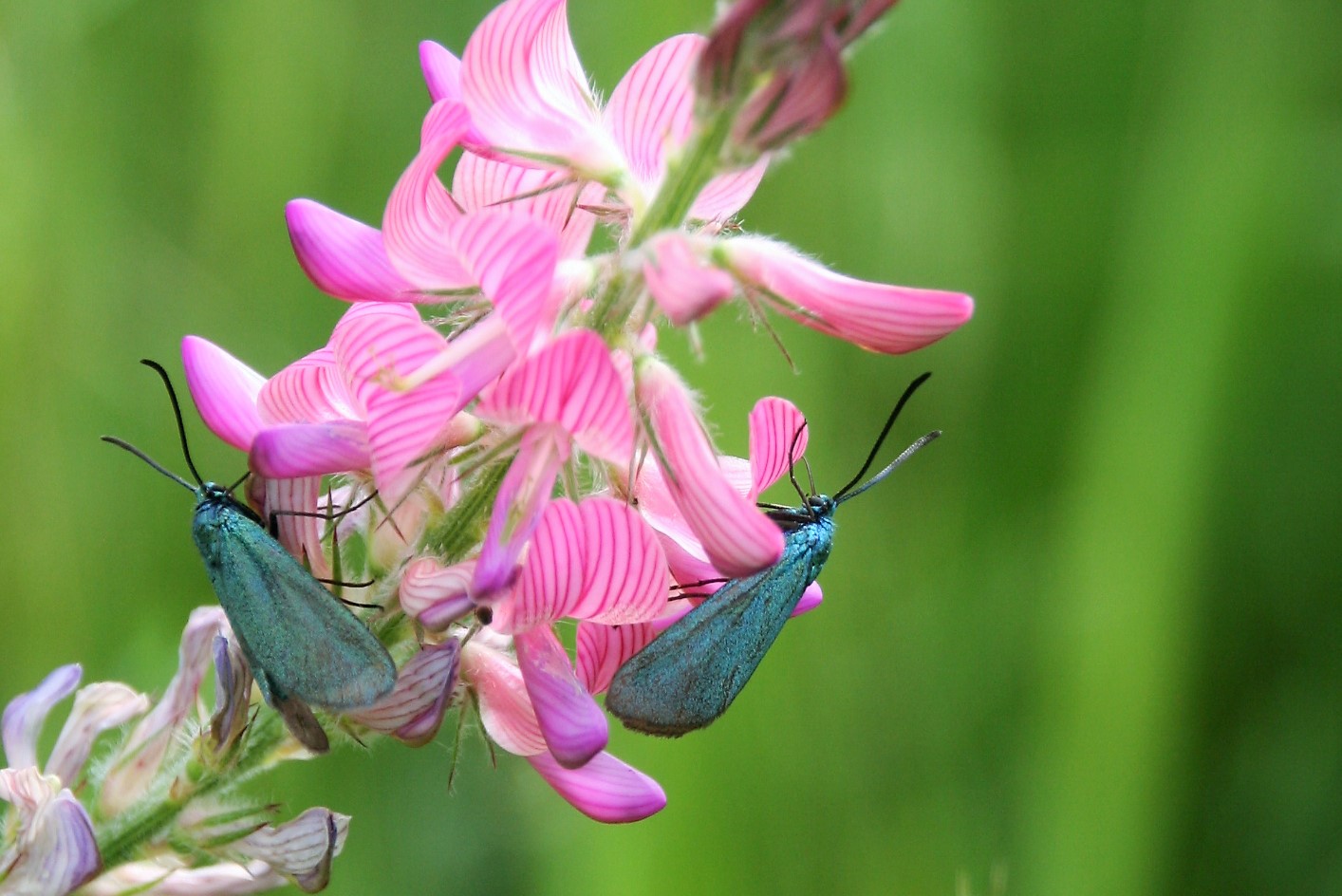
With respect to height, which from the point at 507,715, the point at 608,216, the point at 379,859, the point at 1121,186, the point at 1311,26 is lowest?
the point at 379,859

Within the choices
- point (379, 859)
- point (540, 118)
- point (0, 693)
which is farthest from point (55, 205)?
point (540, 118)

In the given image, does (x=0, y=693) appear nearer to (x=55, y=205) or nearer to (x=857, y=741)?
(x=55, y=205)

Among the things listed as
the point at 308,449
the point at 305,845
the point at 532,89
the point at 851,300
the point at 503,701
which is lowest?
the point at 305,845

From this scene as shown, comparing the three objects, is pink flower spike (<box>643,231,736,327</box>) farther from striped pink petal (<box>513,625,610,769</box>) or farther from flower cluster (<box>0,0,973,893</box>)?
striped pink petal (<box>513,625,610,769</box>)

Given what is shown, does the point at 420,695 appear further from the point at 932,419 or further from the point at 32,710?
the point at 932,419

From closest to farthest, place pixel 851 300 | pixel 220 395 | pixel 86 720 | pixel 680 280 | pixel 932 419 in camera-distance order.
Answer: pixel 680 280
pixel 851 300
pixel 220 395
pixel 86 720
pixel 932 419

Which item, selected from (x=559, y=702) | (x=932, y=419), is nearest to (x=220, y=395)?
(x=559, y=702)

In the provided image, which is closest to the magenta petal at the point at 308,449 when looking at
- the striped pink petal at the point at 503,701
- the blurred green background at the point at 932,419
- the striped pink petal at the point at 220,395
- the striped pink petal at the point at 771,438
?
the striped pink petal at the point at 220,395
